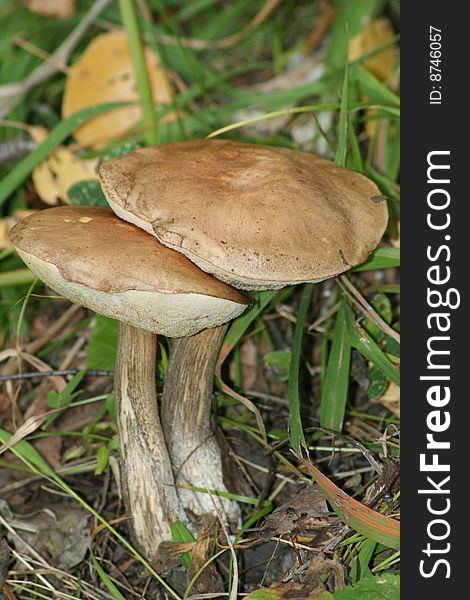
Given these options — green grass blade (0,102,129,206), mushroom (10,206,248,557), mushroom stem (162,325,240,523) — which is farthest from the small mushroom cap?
green grass blade (0,102,129,206)

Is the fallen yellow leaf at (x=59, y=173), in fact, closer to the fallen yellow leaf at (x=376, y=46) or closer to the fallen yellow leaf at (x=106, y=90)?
the fallen yellow leaf at (x=106, y=90)

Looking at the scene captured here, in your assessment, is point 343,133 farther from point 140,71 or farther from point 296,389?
point 140,71

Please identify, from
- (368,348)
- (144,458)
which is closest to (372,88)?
(368,348)

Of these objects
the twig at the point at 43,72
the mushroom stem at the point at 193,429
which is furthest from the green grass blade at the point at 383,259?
the twig at the point at 43,72

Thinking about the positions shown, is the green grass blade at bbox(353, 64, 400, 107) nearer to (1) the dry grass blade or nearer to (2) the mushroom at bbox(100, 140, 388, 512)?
(2) the mushroom at bbox(100, 140, 388, 512)

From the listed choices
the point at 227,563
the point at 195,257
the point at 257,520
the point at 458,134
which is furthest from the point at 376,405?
the point at 195,257

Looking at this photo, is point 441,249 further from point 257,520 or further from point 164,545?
point 164,545
